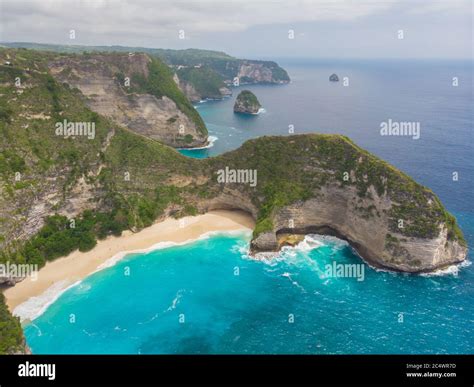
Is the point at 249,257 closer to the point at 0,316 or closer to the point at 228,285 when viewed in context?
the point at 228,285

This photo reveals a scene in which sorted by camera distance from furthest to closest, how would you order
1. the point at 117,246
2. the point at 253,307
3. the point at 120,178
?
the point at 120,178 < the point at 117,246 < the point at 253,307

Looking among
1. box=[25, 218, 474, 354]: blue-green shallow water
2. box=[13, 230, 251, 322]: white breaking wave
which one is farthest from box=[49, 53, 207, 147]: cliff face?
box=[25, 218, 474, 354]: blue-green shallow water

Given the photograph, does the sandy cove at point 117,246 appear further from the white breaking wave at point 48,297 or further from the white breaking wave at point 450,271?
the white breaking wave at point 450,271

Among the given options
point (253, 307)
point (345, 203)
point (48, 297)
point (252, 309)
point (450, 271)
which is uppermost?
point (345, 203)

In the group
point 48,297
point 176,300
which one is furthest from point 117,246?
point 176,300

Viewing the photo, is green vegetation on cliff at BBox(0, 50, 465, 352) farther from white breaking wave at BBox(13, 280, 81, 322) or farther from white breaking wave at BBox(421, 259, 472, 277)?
white breaking wave at BBox(13, 280, 81, 322)

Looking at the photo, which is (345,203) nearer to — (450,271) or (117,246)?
(450,271)

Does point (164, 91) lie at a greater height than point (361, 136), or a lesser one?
greater
